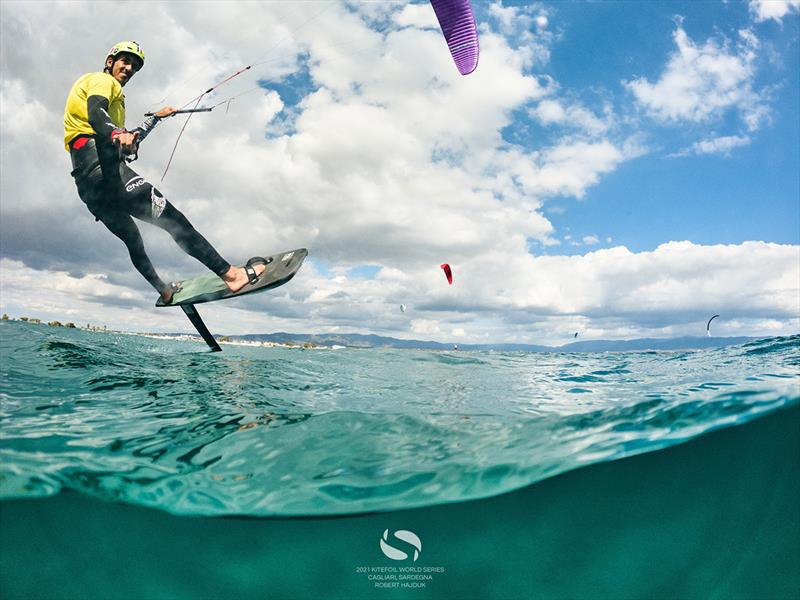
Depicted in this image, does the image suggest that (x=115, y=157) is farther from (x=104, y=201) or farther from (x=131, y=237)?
(x=131, y=237)

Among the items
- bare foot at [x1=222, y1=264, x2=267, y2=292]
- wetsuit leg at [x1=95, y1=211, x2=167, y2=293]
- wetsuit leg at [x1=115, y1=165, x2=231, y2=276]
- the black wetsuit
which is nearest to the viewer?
the black wetsuit

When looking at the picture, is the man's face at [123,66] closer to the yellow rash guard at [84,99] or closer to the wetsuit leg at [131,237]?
the yellow rash guard at [84,99]

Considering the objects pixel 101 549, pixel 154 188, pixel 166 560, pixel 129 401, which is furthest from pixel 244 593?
pixel 154 188

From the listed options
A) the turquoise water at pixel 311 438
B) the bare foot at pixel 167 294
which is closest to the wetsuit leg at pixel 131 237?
the bare foot at pixel 167 294

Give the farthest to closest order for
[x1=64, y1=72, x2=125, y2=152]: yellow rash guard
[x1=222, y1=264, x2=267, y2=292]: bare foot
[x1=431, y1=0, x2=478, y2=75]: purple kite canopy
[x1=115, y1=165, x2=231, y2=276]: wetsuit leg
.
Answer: [x1=222, y1=264, x2=267, y2=292]: bare foot → [x1=431, y1=0, x2=478, y2=75]: purple kite canopy → [x1=115, y1=165, x2=231, y2=276]: wetsuit leg → [x1=64, y1=72, x2=125, y2=152]: yellow rash guard

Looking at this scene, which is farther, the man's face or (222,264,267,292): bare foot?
(222,264,267,292): bare foot

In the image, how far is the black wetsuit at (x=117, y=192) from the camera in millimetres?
6922

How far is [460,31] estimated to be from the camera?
29.3 feet

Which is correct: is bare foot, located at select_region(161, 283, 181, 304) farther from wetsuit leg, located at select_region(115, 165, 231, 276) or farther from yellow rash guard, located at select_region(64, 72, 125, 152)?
yellow rash guard, located at select_region(64, 72, 125, 152)

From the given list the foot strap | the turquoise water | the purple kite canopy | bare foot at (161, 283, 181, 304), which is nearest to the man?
the foot strap

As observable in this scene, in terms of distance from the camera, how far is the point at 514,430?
15.9ft

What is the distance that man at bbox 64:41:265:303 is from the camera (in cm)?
694

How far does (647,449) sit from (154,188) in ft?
24.3

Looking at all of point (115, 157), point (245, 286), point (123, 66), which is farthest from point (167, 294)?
point (123, 66)
